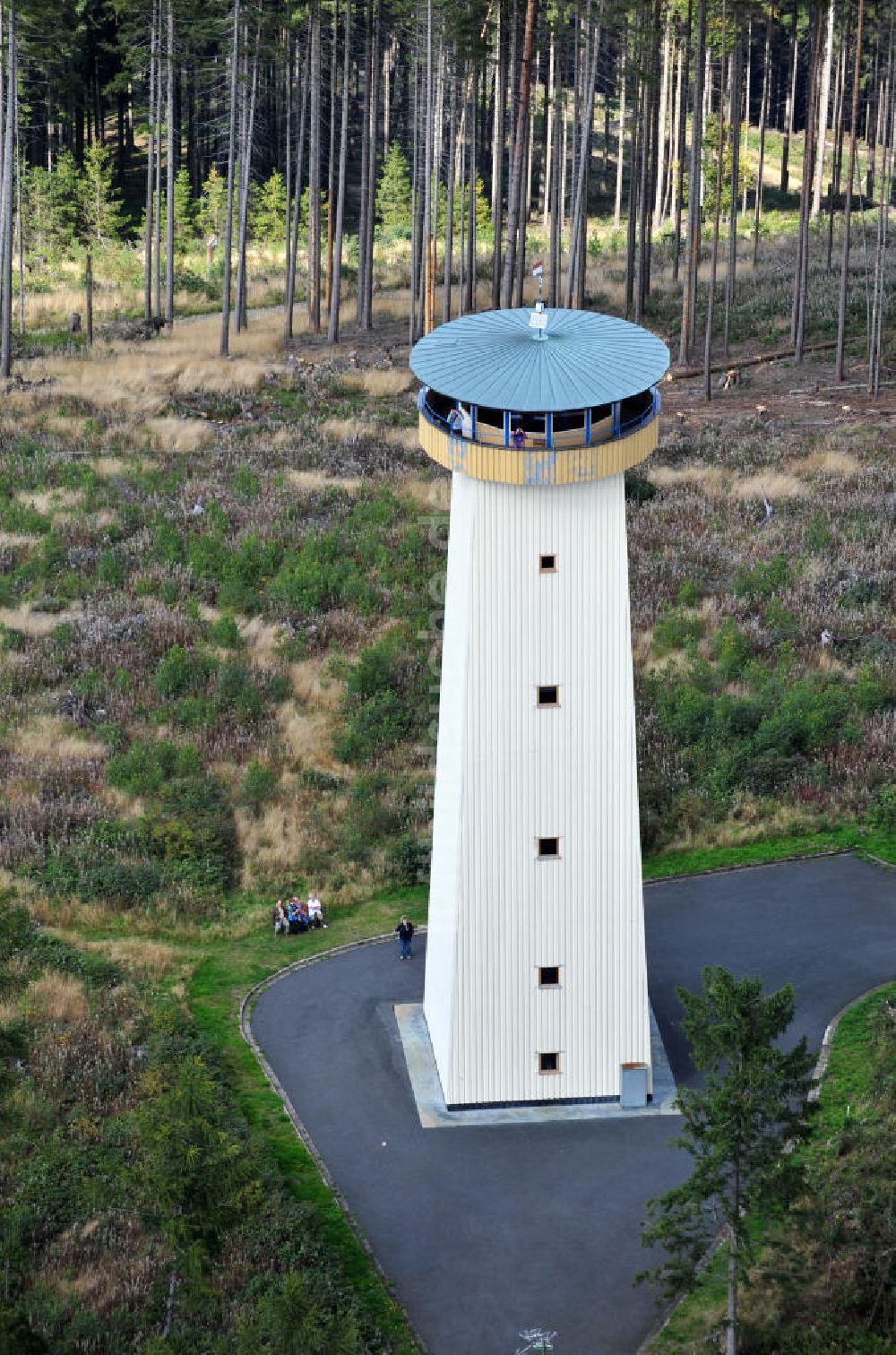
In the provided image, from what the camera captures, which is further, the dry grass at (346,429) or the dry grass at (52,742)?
the dry grass at (346,429)

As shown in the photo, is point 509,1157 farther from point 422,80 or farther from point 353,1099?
point 422,80

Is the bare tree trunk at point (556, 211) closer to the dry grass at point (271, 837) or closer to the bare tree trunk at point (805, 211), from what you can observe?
the bare tree trunk at point (805, 211)

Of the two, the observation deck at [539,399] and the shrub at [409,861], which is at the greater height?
the observation deck at [539,399]

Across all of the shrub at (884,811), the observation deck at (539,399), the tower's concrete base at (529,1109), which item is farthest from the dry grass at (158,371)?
the tower's concrete base at (529,1109)

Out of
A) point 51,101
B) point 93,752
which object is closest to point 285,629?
point 93,752

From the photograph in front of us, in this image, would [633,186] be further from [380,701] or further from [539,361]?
[539,361]

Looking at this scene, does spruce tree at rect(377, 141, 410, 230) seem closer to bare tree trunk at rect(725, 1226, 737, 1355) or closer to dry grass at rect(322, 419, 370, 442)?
dry grass at rect(322, 419, 370, 442)

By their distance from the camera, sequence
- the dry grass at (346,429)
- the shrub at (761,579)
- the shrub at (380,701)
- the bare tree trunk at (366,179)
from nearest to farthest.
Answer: the shrub at (380,701) → the shrub at (761,579) → the dry grass at (346,429) → the bare tree trunk at (366,179)

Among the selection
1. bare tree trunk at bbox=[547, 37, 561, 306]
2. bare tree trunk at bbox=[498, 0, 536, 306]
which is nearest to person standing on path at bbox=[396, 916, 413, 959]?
bare tree trunk at bbox=[498, 0, 536, 306]
